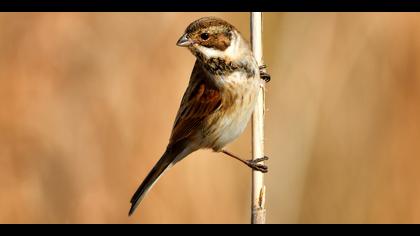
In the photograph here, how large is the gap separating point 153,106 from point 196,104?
121cm

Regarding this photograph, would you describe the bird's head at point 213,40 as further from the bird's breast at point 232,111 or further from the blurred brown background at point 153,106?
the blurred brown background at point 153,106

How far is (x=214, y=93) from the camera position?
465 cm

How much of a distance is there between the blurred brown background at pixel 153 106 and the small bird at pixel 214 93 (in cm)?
106

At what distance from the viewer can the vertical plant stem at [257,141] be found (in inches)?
162

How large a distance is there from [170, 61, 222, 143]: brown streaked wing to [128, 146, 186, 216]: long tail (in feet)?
0.30

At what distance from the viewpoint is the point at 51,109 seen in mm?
5988

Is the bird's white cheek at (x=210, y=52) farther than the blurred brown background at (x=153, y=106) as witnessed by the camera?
No

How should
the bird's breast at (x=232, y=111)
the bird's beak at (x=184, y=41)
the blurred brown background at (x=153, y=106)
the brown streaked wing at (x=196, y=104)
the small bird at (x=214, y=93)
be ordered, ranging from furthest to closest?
the blurred brown background at (x=153, y=106) → the brown streaked wing at (x=196, y=104) → the bird's breast at (x=232, y=111) → the small bird at (x=214, y=93) → the bird's beak at (x=184, y=41)

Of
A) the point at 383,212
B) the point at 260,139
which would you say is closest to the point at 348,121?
the point at 383,212

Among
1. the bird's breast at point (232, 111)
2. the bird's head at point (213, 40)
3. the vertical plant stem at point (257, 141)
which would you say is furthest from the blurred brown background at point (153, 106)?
the vertical plant stem at point (257, 141)

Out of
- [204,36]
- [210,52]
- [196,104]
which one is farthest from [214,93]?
[204,36]

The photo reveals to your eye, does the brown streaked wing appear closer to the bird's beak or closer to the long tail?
the long tail

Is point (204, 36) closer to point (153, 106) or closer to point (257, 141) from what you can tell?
point (257, 141)
